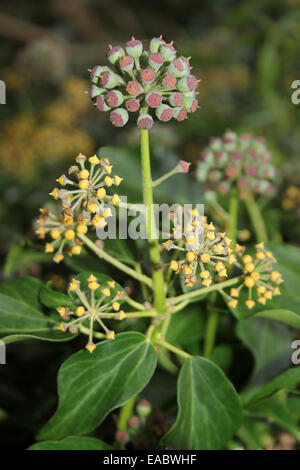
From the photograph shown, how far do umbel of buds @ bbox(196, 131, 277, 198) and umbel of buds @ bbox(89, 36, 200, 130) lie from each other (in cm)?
37

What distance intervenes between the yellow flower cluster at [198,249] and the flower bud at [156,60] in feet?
0.69

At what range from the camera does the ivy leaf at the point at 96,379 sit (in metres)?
0.70

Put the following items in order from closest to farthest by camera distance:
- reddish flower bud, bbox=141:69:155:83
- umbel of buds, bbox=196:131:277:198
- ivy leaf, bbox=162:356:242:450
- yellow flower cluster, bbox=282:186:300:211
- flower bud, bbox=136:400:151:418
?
reddish flower bud, bbox=141:69:155:83
ivy leaf, bbox=162:356:242:450
flower bud, bbox=136:400:151:418
umbel of buds, bbox=196:131:277:198
yellow flower cluster, bbox=282:186:300:211

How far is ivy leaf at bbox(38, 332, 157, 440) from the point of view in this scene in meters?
0.70

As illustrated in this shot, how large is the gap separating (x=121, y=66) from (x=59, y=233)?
256mm

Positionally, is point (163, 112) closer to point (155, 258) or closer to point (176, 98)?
point (176, 98)

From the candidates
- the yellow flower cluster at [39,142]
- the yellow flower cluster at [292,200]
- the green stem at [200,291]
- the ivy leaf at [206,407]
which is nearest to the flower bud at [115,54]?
the green stem at [200,291]

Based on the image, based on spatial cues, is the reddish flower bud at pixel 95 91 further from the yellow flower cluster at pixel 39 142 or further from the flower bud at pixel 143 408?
the yellow flower cluster at pixel 39 142

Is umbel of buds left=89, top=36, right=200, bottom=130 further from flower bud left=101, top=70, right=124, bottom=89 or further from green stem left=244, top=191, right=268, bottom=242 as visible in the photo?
green stem left=244, top=191, right=268, bottom=242

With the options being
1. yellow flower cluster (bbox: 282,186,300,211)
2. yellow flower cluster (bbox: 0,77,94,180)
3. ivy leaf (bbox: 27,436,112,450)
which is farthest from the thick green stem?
yellow flower cluster (bbox: 0,77,94,180)

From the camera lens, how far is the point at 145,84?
2.11 feet

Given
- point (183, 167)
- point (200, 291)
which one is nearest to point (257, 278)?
point (200, 291)
